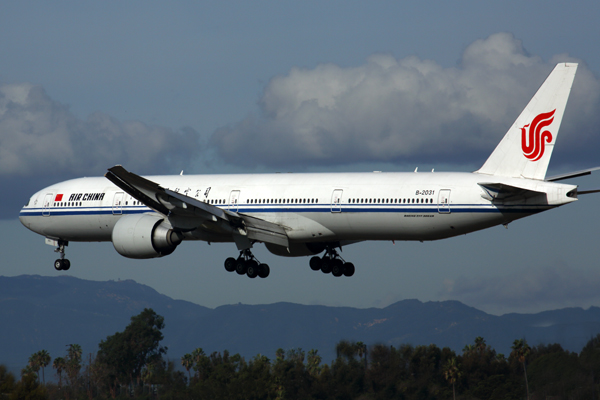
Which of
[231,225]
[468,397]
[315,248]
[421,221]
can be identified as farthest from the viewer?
[468,397]

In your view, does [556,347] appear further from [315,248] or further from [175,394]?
[315,248]

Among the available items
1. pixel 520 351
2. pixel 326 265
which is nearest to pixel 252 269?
pixel 326 265

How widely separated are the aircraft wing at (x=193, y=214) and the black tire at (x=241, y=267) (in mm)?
1203

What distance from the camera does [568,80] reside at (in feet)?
124

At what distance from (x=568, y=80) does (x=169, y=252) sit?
67.1 feet

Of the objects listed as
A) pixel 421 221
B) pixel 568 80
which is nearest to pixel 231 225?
pixel 421 221

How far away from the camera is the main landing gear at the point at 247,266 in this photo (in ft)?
147

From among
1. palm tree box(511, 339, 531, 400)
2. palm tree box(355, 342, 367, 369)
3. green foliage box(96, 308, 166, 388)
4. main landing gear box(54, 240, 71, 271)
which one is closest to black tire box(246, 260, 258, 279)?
main landing gear box(54, 240, 71, 271)

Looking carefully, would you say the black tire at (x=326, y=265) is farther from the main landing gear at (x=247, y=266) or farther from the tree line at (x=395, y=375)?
the tree line at (x=395, y=375)

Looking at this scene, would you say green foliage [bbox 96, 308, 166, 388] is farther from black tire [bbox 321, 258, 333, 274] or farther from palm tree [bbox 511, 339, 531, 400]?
black tire [bbox 321, 258, 333, 274]

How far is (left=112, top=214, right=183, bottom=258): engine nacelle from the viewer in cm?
4256

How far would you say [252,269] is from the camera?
44.7 metres

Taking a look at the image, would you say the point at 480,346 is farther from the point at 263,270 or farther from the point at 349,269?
the point at 263,270

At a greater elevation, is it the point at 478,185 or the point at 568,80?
the point at 568,80
